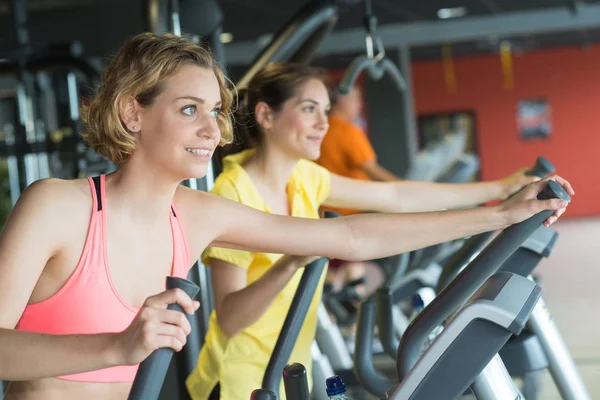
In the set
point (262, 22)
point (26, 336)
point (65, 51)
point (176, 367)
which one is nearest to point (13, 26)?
Result: point (65, 51)

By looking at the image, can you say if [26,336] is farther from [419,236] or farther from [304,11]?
[304,11]

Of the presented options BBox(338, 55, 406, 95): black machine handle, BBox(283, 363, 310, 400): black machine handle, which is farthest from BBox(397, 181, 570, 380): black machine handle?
BBox(338, 55, 406, 95): black machine handle

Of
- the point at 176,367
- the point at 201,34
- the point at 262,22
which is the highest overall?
the point at 262,22

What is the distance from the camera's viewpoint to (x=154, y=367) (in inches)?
40.0

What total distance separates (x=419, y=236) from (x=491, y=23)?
9.09 m

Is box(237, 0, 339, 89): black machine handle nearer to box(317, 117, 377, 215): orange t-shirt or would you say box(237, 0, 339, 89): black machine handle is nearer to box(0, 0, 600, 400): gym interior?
box(0, 0, 600, 400): gym interior

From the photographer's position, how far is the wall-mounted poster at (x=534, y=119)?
1350 cm

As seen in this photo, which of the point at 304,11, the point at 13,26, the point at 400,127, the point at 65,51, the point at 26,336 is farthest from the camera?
the point at 400,127

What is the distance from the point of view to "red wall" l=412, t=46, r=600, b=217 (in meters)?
13.3

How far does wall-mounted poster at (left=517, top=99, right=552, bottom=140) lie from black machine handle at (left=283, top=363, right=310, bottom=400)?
1281cm

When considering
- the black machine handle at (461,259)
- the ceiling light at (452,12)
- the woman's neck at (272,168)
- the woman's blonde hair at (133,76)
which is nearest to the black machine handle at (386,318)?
the black machine handle at (461,259)

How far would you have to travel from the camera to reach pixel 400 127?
11367 millimetres

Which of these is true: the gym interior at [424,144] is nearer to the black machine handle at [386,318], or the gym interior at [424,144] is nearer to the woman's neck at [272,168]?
the black machine handle at [386,318]

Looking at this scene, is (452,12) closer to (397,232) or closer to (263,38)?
(263,38)
